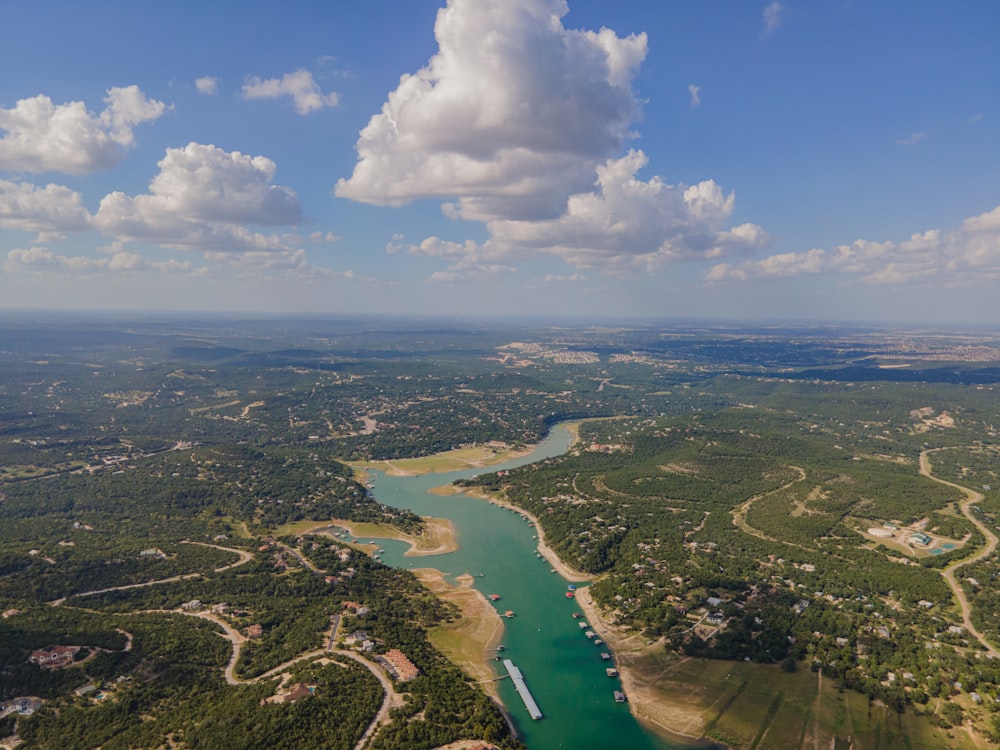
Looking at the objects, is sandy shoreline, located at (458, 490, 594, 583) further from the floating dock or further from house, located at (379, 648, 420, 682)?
house, located at (379, 648, 420, 682)

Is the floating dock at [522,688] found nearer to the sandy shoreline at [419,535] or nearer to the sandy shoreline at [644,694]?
the sandy shoreline at [644,694]

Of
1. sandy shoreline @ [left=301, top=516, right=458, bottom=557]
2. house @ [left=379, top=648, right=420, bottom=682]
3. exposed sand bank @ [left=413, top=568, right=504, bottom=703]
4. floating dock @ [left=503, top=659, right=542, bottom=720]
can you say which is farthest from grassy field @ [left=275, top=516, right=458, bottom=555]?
floating dock @ [left=503, top=659, right=542, bottom=720]

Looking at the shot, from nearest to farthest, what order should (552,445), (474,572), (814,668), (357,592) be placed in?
(814,668) → (357,592) → (474,572) → (552,445)

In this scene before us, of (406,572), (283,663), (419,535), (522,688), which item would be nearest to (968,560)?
(522,688)

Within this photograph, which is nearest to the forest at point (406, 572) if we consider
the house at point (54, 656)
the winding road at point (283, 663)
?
the winding road at point (283, 663)

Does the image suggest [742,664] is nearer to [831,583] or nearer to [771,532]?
[831,583]

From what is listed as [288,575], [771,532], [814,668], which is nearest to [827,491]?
[771,532]
